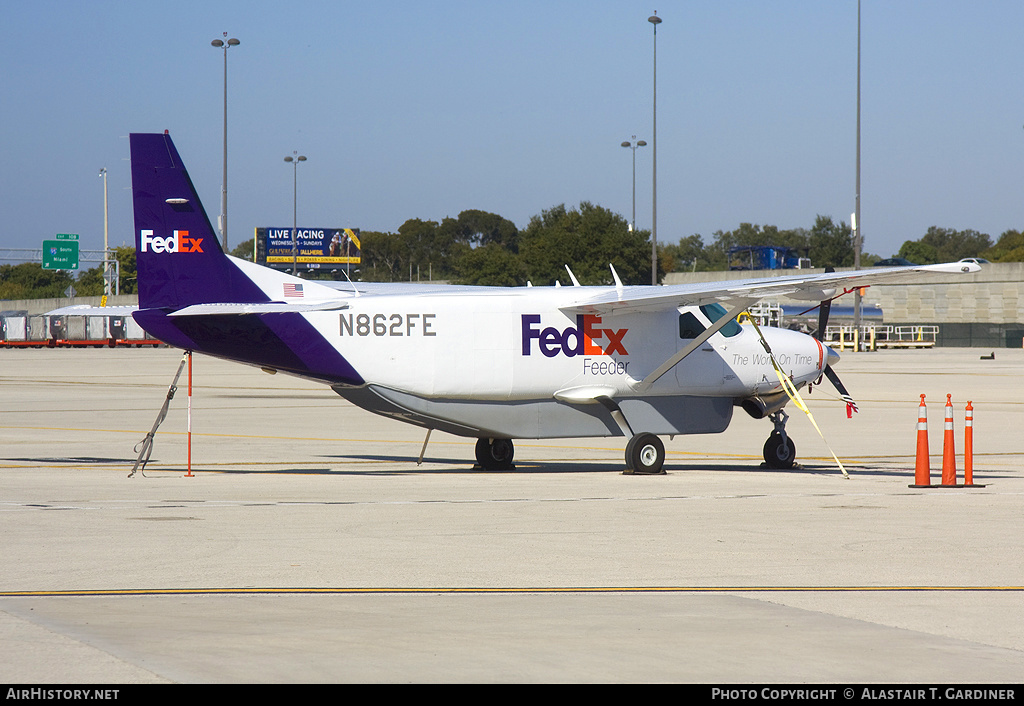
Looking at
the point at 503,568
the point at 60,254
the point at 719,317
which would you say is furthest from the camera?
the point at 60,254

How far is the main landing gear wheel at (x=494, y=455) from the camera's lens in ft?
58.2

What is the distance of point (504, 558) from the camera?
9977 mm

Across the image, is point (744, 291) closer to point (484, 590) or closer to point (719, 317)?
Result: point (719, 317)

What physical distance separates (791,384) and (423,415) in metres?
5.43

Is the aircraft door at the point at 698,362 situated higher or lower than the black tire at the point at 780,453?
higher

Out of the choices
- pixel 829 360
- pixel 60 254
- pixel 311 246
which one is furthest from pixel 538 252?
pixel 829 360

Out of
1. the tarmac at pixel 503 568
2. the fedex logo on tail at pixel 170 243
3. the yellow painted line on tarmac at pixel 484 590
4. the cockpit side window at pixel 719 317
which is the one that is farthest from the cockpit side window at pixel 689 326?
the yellow painted line on tarmac at pixel 484 590

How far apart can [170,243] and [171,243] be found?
0.01 meters

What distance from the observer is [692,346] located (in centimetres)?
1698

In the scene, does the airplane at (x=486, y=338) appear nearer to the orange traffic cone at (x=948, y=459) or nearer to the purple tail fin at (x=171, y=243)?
the purple tail fin at (x=171, y=243)

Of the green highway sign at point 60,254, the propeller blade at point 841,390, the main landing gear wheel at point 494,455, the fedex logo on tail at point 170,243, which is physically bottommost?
the main landing gear wheel at point 494,455

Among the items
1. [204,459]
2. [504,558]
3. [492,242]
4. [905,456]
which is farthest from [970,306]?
[492,242]

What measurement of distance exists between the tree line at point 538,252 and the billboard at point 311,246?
13.4m

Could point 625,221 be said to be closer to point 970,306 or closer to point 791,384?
point 970,306
